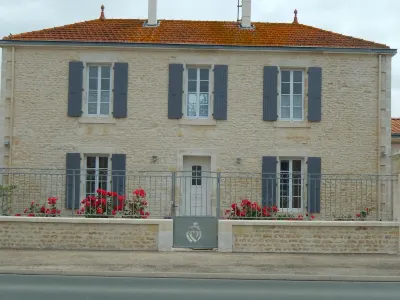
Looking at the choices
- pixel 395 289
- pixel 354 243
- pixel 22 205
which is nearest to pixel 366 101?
pixel 354 243

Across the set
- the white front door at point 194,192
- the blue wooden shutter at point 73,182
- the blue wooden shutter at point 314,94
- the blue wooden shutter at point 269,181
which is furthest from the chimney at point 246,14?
the blue wooden shutter at point 73,182

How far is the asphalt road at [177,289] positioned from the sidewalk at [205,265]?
0.32 metres

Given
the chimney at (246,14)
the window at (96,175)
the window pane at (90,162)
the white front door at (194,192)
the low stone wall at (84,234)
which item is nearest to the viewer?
the low stone wall at (84,234)

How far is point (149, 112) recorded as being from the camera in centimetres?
1931

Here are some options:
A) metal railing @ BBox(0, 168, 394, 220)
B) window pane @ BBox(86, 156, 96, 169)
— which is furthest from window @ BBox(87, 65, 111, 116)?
metal railing @ BBox(0, 168, 394, 220)

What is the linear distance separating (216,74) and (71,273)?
30.8 feet

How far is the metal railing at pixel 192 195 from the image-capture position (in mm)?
15406

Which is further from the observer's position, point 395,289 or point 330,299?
point 395,289

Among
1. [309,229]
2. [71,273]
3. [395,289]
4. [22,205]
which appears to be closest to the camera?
[395,289]

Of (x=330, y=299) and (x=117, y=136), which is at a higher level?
(x=117, y=136)

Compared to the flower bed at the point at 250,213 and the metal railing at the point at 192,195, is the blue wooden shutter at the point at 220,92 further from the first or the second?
the flower bed at the point at 250,213

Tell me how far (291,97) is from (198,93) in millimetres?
2969

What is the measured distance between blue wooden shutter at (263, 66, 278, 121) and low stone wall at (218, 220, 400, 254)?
5.52 m

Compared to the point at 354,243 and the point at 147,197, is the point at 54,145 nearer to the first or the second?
the point at 147,197
